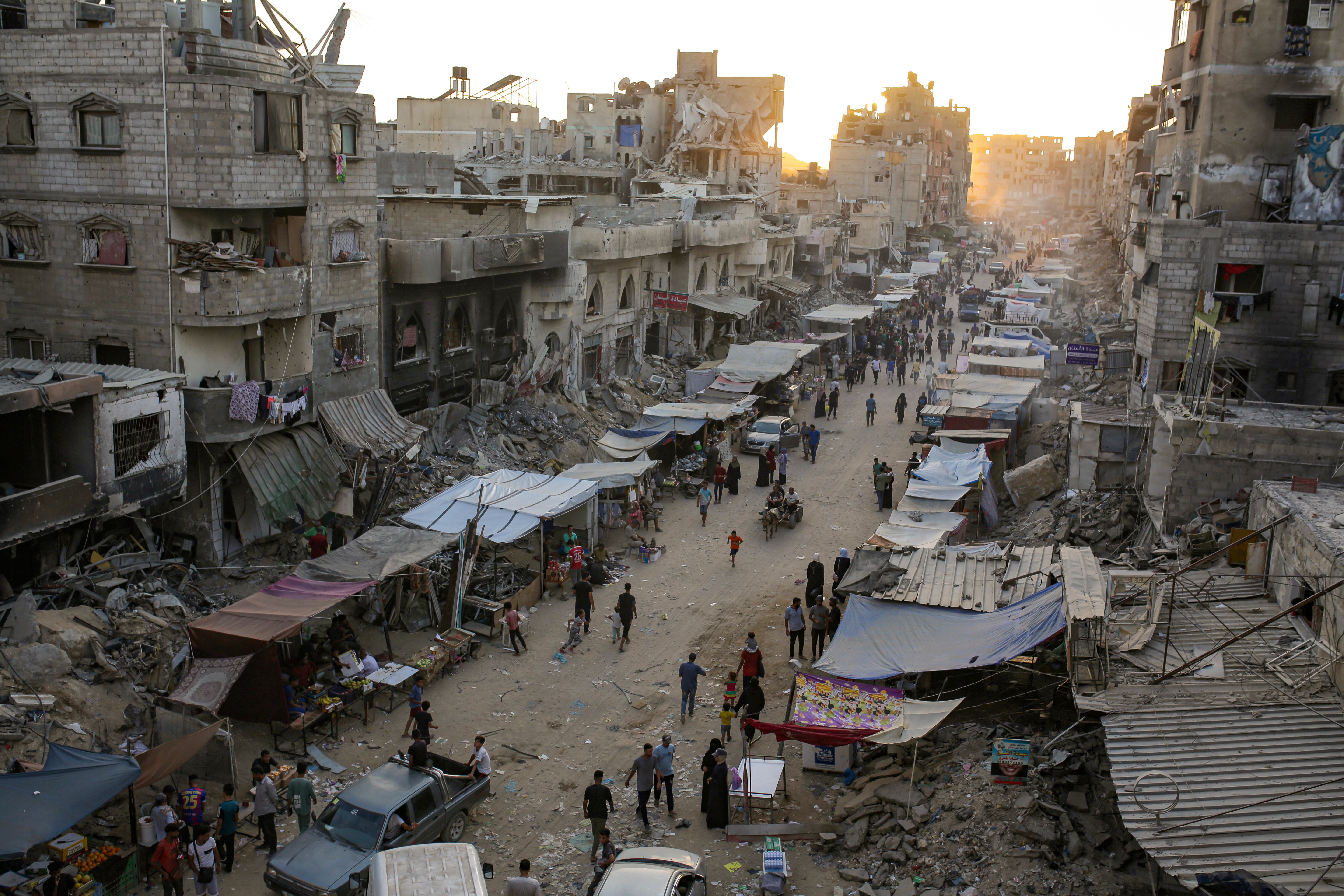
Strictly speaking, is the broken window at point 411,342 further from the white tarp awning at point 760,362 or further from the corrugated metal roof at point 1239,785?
the corrugated metal roof at point 1239,785

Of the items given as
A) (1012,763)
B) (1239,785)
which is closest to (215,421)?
(1012,763)

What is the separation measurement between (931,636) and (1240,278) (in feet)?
45.2

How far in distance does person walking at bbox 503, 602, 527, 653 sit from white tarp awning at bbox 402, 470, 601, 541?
5.08 ft

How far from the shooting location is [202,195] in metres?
18.1

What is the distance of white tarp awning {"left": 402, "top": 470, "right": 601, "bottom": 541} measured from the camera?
18234 mm

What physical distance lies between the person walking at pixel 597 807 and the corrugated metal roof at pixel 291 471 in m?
10.0

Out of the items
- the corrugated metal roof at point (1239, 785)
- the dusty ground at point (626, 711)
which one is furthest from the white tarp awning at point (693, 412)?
the corrugated metal roof at point (1239, 785)

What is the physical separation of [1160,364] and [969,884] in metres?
17.1

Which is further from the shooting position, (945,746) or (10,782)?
(945,746)

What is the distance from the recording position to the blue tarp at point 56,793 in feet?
32.1

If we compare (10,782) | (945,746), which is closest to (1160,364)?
(945,746)

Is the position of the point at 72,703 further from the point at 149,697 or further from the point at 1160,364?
the point at 1160,364

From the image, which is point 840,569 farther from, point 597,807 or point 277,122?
point 277,122

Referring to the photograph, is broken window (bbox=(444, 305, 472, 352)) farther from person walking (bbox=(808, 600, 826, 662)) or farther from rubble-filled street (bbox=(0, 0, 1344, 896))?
person walking (bbox=(808, 600, 826, 662))
